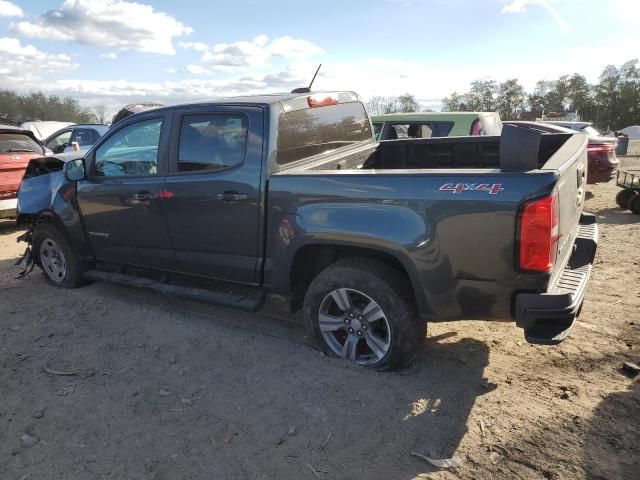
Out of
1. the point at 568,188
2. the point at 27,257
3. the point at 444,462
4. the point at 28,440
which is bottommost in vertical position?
the point at 28,440

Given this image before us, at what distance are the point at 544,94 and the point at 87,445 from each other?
2052 inches

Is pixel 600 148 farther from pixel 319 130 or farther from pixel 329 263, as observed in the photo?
pixel 329 263

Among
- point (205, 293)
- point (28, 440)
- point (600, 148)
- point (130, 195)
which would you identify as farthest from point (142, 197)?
point (600, 148)

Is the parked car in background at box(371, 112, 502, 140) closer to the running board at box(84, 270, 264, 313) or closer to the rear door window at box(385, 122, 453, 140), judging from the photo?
the rear door window at box(385, 122, 453, 140)

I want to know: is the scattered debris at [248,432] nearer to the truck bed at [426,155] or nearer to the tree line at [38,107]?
the truck bed at [426,155]

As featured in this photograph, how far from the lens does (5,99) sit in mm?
48094

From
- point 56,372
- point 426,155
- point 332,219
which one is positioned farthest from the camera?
point 426,155

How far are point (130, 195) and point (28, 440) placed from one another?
2.17m

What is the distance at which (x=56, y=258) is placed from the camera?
540 centimetres

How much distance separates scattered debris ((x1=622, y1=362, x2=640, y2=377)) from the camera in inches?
126

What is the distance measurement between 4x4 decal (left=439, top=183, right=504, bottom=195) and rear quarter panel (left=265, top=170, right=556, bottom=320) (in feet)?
0.04

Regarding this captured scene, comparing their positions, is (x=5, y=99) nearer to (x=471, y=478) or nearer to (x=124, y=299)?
(x=124, y=299)

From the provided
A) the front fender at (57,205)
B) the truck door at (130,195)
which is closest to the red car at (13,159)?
the front fender at (57,205)

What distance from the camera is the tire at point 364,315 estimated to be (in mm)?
3156
